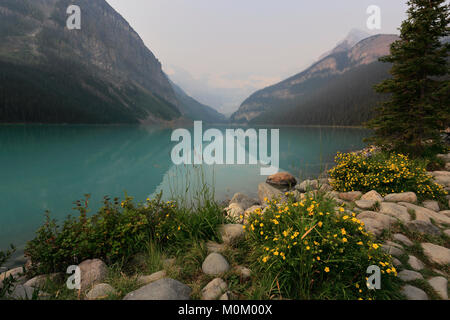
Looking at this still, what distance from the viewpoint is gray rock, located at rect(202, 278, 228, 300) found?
232 cm

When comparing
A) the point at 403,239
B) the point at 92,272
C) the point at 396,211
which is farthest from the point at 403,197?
the point at 92,272

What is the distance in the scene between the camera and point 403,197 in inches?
201

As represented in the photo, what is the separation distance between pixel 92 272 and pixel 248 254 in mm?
2404

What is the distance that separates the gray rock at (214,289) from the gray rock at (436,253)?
3.38m

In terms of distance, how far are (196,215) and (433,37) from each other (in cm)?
1216

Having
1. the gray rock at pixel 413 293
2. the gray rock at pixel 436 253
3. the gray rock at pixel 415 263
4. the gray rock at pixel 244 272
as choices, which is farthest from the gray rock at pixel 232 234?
the gray rock at pixel 436 253

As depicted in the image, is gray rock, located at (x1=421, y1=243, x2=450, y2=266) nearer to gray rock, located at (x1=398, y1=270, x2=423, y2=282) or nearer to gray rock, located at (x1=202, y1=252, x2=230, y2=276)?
gray rock, located at (x1=398, y1=270, x2=423, y2=282)

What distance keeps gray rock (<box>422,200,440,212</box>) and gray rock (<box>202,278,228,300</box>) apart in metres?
5.67

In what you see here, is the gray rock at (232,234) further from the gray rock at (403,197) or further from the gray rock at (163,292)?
the gray rock at (403,197)

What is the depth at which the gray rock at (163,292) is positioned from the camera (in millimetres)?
2268

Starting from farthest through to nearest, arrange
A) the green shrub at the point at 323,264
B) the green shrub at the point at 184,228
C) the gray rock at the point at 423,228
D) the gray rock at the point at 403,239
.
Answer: the gray rock at the point at 423,228 < the green shrub at the point at 184,228 < the gray rock at the point at 403,239 < the green shrub at the point at 323,264
